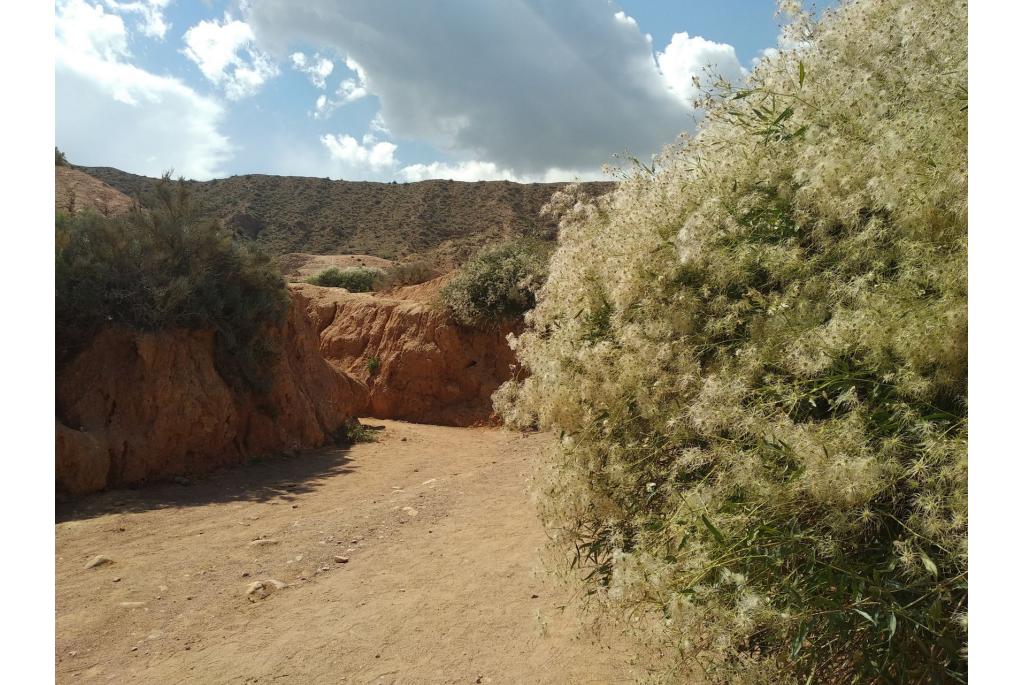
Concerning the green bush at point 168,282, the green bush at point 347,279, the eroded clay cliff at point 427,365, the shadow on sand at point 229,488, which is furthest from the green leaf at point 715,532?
the green bush at point 347,279

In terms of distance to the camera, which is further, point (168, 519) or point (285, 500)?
point (285, 500)

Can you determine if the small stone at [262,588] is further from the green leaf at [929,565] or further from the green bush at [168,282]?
the green bush at [168,282]

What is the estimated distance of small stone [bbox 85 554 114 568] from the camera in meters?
5.32

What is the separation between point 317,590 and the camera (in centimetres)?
475

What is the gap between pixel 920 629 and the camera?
1976 millimetres

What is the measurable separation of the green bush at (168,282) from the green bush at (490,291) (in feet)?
16.1

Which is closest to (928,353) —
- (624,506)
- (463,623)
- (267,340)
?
(624,506)

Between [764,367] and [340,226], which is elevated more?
[340,226]

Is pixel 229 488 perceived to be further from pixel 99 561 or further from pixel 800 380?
pixel 800 380

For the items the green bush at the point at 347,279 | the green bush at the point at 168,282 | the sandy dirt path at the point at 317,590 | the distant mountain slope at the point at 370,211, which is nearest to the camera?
the sandy dirt path at the point at 317,590

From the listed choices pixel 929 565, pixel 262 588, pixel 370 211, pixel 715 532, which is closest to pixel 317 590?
pixel 262 588

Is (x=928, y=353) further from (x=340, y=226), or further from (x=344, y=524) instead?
(x=340, y=226)

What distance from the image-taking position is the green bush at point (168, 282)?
27.8 ft

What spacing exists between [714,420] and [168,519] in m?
6.32
